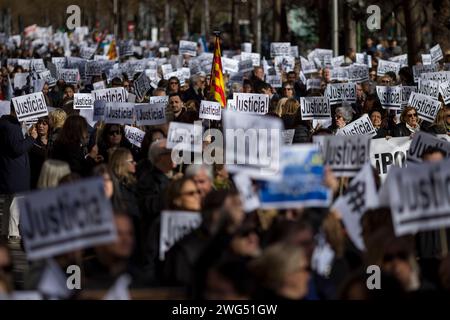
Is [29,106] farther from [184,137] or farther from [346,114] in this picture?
[184,137]

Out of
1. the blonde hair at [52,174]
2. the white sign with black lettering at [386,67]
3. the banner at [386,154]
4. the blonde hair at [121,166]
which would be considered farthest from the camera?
the white sign with black lettering at [386,67]

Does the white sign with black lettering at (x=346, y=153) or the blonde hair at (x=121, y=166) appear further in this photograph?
the blonde hair at (x=121, y=166)

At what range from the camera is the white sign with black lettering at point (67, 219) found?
6.39 meters

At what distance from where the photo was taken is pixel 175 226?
319 inches

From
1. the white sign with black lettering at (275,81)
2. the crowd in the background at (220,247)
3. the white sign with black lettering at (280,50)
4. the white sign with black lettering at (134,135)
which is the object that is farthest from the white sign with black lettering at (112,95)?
the white sign with black lettering at (280,50)

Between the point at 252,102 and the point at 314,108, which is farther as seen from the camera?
the point at 252,102

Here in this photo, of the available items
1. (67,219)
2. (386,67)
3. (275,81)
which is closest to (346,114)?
(275,81)

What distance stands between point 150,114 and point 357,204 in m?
7.33

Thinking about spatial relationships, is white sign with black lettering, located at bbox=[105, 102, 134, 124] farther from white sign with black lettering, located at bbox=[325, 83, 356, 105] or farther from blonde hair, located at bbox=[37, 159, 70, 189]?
blonde hair, located at bbox=[37, 159, 70, 189]

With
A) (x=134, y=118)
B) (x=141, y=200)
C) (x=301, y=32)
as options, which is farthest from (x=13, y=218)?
(x=301, y=32)

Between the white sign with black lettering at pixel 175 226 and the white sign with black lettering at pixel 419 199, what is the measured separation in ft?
4.77

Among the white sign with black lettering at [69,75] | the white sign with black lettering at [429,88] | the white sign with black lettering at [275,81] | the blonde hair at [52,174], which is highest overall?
the white sign with black lettering at [69,75]

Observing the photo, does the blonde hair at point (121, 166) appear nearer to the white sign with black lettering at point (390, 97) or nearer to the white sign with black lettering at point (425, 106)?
the white sign with black lettering at point (425, 106)
